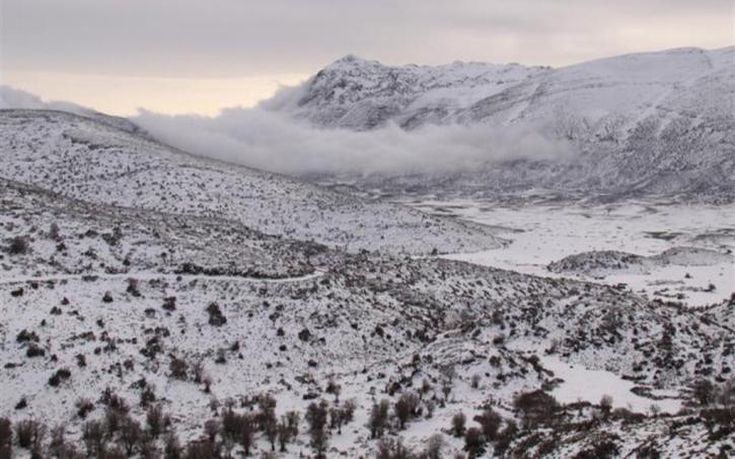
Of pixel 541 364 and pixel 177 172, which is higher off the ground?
pixel 177 172

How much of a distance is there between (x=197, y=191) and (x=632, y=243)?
7362 centimetres

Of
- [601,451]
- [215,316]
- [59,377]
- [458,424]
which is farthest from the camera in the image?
[215,316]

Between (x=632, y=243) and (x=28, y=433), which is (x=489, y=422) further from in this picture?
(x=632, y=243)

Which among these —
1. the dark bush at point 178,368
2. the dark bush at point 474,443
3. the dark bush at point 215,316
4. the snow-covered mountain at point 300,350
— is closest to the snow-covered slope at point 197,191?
the snow-covered mountain at point 300,350

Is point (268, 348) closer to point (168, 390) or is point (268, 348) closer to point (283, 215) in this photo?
point (168, 390)

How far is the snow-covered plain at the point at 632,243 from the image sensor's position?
84938 mm

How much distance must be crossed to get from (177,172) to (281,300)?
64.3m

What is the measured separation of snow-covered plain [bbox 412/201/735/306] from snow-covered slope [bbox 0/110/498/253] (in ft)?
32.6

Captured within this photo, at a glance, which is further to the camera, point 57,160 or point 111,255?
point 57,160

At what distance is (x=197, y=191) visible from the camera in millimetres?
102750

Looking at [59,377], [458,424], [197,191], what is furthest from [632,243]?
[59,377]

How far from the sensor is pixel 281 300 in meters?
49.1

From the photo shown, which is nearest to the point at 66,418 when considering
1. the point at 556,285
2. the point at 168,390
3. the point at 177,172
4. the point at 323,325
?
the point at 168,390

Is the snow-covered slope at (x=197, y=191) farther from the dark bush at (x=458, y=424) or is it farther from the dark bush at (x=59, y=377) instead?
the dark bush at (x=458, y=424)
